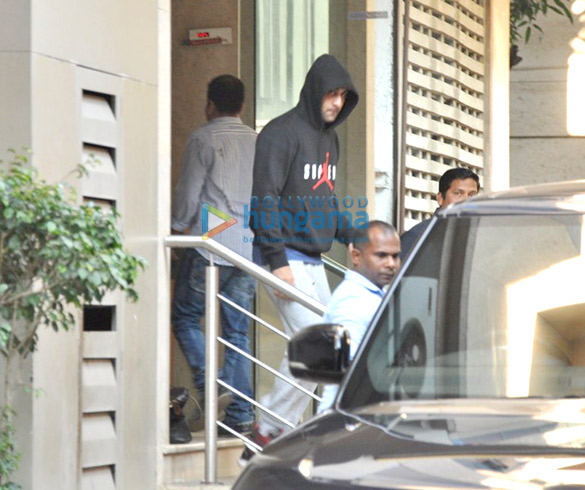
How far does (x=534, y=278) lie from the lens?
4.40 metres

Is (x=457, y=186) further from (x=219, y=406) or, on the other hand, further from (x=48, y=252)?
(x=48, y=252)

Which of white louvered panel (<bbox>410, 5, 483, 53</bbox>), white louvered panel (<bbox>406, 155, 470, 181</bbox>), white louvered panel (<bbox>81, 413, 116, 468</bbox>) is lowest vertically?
white louvered panel (<bbox>81, 413, 116, 468</bbox>)

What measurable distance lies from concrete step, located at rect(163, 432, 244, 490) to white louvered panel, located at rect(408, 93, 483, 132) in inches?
163

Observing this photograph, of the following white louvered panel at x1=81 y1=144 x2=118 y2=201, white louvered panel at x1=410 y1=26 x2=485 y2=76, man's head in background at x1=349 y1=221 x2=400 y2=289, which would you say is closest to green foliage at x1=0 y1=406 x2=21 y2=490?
white louvered panel at x1=81 y1=144 x2=118 y2=201

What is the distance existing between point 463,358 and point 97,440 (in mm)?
3367

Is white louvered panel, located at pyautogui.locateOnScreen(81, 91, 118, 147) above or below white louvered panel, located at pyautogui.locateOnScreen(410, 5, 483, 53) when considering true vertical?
below

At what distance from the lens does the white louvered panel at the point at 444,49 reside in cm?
1188

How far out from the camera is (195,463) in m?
8.16

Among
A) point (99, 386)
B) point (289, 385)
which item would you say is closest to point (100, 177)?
point (99, 386)

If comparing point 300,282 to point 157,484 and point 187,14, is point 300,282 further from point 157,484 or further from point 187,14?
point 187,14

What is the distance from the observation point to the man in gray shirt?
859 cm

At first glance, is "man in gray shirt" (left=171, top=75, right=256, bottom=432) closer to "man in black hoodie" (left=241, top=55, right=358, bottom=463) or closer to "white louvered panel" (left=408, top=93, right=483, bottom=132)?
"man in black hoodie" (left=241, top=55, right=358, bottom=463)

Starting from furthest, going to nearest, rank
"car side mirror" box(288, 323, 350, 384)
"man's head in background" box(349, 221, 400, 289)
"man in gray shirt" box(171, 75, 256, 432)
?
"man in gray shirt" box(171, 75, 256, 432) < "man's head in background" box(349, 221, 400, 289) < "car side mirror" box(288, 323, 350, 384)

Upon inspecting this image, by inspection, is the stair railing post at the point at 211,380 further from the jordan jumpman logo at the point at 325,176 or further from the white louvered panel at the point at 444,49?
the white louvered panel at the point at 444,49
